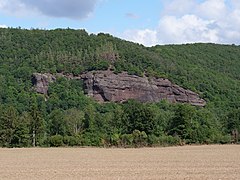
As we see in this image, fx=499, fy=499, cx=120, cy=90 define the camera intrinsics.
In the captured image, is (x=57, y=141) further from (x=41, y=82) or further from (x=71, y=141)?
(x=41, y=82)

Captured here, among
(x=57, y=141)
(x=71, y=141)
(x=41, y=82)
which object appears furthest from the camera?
(x=41, y=82)

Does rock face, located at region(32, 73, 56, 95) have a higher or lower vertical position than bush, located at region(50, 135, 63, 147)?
higher

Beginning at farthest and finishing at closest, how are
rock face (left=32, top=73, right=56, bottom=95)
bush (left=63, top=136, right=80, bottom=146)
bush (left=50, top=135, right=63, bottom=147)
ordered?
1. rock face (left=32, top=73, right=56, bottom=95)
2. bush (left=50, top=135, right=63, bottom=147)
3. bush (left=63, top=136, right=80, bottom=146)

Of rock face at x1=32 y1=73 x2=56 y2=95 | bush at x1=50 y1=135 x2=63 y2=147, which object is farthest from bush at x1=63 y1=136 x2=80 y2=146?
rock face at x1=32 y1=73 x2=56 y2=95

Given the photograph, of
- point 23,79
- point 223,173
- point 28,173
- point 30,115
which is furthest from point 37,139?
point 23,79

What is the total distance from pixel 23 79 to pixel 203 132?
359 feet

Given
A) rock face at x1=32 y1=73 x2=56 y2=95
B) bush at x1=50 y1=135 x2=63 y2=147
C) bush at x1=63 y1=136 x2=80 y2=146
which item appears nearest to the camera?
bush at x1=63 y1=136 x2=80 y2=146

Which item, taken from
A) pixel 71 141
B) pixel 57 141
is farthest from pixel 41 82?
pixel 71 141

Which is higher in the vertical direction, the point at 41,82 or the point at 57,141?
the point at 41,82

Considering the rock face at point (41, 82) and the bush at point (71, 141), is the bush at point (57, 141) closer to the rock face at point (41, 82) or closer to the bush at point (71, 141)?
the bush at point (71, 141)

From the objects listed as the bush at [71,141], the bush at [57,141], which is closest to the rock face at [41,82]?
the bush at [57,141]

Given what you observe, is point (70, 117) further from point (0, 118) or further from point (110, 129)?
point (0, 118)

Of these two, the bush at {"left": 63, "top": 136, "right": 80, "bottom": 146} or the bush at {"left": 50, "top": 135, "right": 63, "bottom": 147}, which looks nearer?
the bush at {"left": 63, "top": 136, "right": 80, "bottom": 146}

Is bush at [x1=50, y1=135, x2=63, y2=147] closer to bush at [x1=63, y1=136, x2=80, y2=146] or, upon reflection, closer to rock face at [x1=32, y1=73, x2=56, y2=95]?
bush at [x1=63, y1=136, x2=80, y2=146]
